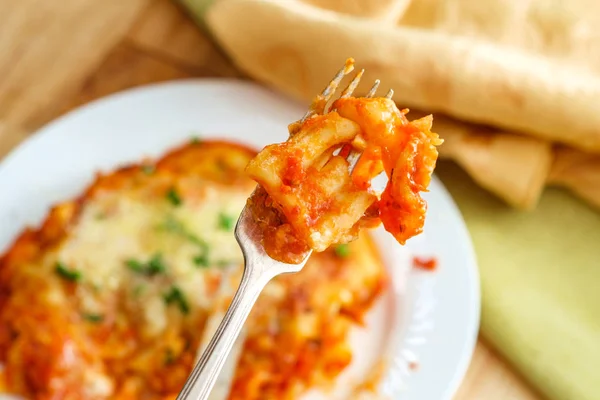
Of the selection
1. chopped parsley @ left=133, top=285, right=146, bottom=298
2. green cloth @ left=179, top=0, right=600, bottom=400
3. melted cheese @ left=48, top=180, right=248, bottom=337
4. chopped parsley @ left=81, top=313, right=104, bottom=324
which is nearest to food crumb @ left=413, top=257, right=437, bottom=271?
green cloth @ left=179, top=0, right=600, bottom=400

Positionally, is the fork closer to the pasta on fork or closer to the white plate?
the pasta on fork

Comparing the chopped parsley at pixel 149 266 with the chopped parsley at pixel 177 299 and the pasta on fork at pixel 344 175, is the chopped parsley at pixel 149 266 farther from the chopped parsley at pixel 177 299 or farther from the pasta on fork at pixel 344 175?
the pasta on fork at pixel 344 175

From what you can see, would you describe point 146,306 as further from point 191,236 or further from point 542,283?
point 542,283

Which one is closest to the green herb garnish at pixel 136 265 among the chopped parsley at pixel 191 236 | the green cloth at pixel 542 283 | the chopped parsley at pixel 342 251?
the chopped parsley at pixel 191 236

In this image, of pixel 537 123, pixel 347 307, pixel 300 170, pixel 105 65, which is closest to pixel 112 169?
pixel 105 65

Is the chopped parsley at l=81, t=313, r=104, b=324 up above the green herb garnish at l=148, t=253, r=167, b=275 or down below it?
below

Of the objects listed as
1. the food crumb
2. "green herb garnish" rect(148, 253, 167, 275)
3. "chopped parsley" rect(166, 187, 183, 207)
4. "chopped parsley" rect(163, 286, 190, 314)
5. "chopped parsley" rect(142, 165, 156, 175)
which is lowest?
"chopped parsley" rect(163, 286, 190, 314)

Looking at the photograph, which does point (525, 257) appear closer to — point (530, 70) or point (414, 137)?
point (530, 70)
